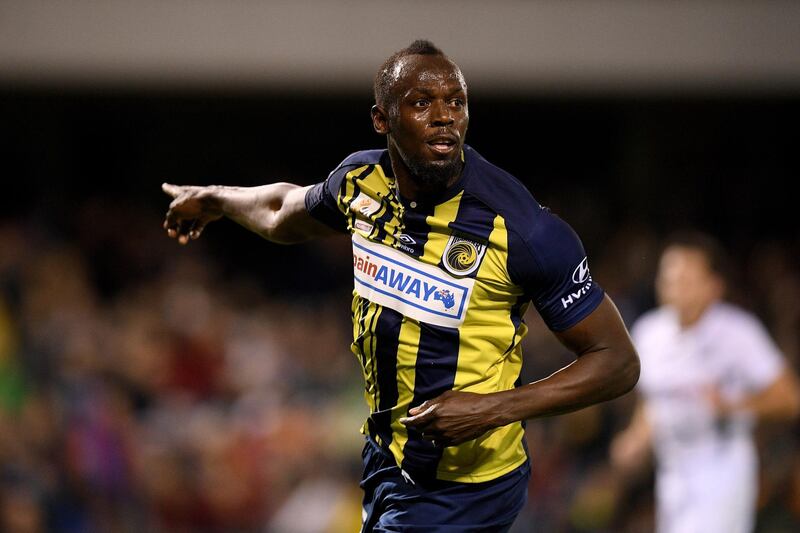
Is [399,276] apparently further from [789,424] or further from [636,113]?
[636,113]

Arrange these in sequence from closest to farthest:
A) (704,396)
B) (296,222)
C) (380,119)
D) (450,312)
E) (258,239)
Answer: (450,312) → (380,119) → (296,222) → (704,396) → (258,239)

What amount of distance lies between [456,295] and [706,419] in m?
3.05

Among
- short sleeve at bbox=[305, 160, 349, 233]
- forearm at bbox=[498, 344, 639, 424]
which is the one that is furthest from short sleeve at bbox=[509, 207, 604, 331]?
short sleeve at bbox=[305, 160, 349, 233]

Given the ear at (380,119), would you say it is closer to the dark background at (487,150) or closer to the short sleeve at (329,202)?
the short sleeve at (329,202)

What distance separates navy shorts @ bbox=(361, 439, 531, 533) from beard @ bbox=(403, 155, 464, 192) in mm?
779

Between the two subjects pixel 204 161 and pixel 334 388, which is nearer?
pixel 334 388

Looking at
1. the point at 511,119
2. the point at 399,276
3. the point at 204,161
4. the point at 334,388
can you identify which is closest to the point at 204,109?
the point at 204,161

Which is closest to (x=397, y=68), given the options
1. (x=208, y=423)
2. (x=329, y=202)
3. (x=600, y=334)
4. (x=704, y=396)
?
(x=329, y=202)

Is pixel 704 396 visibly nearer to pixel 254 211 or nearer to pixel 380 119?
pixel 254 211

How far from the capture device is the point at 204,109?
39.2 ft

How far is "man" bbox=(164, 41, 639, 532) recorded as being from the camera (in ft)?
9.90

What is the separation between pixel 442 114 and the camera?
9.90 ft

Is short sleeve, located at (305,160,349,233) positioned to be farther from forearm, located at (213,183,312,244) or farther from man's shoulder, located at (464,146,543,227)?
man's shoulder, located at (464,146,543,227)

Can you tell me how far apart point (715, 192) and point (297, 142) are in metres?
4.19
